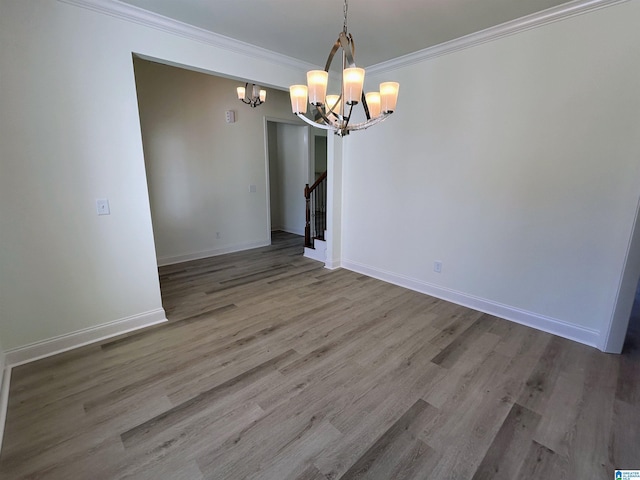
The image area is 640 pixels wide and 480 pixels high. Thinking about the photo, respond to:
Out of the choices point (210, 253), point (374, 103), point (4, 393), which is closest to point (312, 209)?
point (210, 253)

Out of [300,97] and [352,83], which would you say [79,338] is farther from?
[352,83]

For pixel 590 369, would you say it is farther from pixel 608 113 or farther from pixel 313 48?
pixel 313 48

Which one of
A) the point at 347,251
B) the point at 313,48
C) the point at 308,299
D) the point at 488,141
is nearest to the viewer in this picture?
the point at 488,141

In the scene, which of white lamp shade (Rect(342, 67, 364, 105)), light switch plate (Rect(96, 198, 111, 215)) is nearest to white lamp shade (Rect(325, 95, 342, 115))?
white lamp shade (Rect(342, 67, 364, 105))

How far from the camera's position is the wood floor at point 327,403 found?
4.62ft

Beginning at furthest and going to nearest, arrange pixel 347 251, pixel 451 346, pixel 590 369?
pixel 347 251, pixel 451 346, pixel 590 369

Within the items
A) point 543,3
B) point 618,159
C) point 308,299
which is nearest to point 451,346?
point 308,299

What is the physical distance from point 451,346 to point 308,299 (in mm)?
1495

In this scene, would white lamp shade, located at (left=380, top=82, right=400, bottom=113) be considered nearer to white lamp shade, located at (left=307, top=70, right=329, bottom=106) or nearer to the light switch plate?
white lamp shade, located at (left=307, top=70, right=329, bottom=106)

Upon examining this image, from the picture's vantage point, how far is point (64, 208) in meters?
2.18

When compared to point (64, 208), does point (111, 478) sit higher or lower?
lower

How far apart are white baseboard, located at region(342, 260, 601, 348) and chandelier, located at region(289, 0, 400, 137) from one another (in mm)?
2152

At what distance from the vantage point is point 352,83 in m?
1.62

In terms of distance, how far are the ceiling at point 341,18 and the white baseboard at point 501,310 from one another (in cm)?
251
